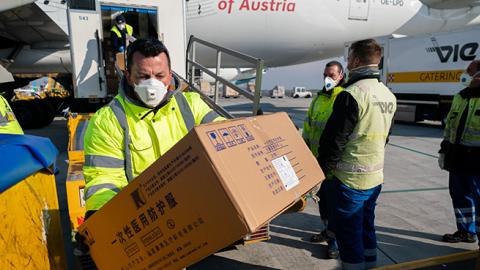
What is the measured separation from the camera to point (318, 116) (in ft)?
11.0

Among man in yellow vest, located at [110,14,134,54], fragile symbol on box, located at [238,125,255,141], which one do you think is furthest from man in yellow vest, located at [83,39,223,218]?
man in yellow vest, located at [110,14,134,54]

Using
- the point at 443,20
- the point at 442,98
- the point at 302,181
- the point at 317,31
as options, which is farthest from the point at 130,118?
the point at 443,20

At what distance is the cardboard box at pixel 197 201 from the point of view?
1.12m

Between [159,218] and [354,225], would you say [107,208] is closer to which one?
[159,218]

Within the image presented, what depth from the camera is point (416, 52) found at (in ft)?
34.8

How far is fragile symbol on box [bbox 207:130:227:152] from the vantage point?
1.18 meters

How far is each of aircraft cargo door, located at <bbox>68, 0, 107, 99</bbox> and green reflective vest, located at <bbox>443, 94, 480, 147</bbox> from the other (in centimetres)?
530

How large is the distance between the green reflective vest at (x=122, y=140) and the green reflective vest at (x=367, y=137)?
4.00 feet

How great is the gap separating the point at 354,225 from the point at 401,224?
1.79m

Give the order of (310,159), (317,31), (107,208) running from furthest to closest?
(317,31), (310,159), (107,208)

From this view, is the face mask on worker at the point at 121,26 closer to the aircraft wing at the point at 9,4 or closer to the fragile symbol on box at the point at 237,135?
the aircraft wing at the point at 9,4

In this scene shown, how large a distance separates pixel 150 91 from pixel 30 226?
849 millimetres

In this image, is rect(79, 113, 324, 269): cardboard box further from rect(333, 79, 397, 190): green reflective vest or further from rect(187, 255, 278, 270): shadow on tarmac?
rect(187, 255, 278, 270): shadow on tarmac

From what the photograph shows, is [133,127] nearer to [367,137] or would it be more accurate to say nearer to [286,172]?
[286,172]
